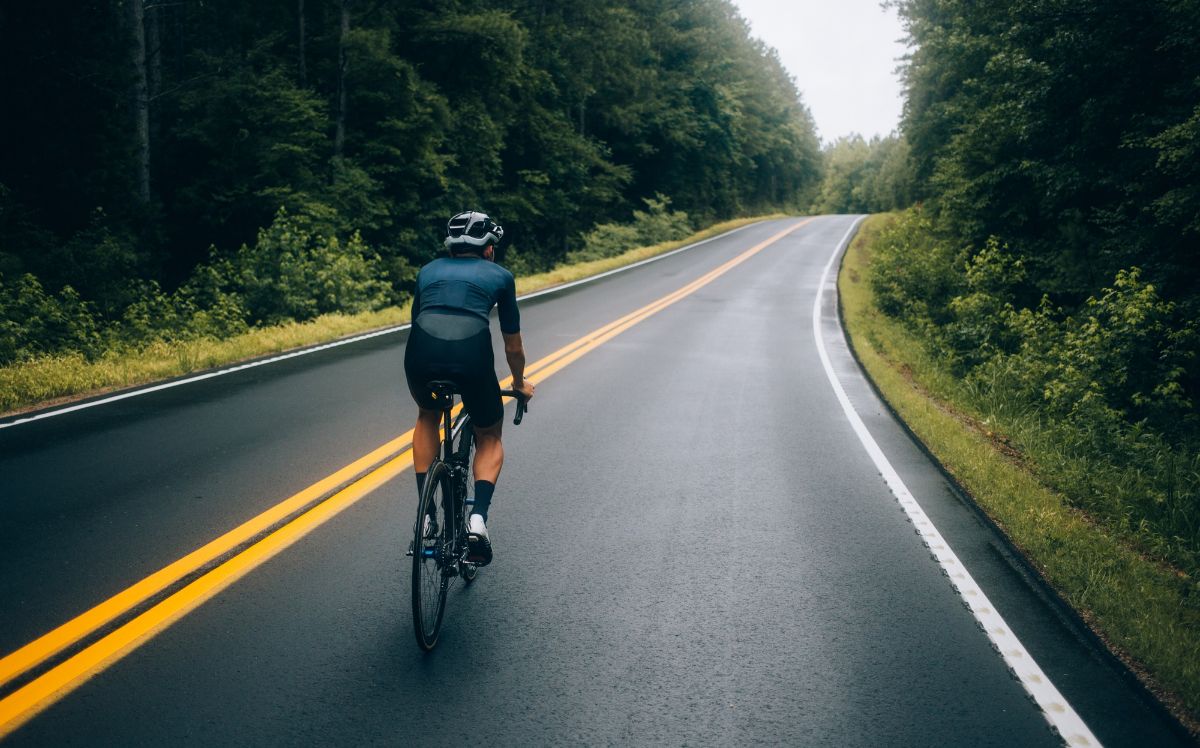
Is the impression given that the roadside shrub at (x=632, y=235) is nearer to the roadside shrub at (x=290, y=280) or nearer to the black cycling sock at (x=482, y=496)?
the roadside shrub at (x=290, y=280)

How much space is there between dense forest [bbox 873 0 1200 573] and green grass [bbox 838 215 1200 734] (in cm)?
36

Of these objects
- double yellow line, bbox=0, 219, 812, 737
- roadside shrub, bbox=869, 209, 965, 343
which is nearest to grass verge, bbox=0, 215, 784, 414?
double yellow line, bbox=0, 219, 812, 737

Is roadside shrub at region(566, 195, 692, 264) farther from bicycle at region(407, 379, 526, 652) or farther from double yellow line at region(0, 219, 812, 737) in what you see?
bicycle at region(407, 379, 526, 652)

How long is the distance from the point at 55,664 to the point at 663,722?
244cm

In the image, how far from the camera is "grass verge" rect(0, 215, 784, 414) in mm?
7875

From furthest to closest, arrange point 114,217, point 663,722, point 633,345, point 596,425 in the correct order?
point 114,217, point 633,345, point 596,425, point 663,722

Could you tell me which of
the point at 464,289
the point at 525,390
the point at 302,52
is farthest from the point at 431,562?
the point at 302,52

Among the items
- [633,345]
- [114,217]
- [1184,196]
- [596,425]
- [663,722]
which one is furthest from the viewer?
[114,217]

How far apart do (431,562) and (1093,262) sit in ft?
40.3

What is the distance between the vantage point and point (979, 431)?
8.29m

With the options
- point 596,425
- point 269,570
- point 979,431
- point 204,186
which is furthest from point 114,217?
point 979,431

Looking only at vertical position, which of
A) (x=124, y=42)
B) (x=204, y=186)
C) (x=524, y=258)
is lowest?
(x=524, y=258)

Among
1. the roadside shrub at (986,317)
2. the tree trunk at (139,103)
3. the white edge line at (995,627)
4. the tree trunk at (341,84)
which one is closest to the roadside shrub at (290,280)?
the tree trunk at (139,103)

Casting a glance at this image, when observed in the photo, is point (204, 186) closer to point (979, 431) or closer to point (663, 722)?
point (979, 431)
